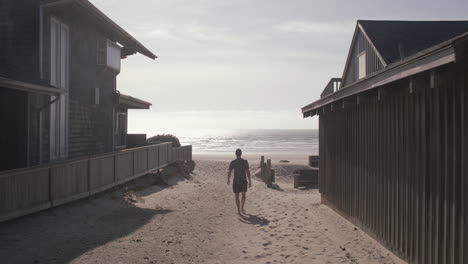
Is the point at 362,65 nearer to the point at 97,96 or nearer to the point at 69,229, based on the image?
the point at 97,96

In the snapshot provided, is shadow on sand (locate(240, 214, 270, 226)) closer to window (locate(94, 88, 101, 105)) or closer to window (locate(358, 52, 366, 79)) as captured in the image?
window (locate(94, 88, 101, 105))

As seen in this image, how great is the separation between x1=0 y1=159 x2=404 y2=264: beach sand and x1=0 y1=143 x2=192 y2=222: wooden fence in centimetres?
30

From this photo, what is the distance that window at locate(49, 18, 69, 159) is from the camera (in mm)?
14633

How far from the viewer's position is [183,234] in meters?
9.66

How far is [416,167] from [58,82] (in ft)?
39.9

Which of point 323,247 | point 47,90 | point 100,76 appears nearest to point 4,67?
point 47,90

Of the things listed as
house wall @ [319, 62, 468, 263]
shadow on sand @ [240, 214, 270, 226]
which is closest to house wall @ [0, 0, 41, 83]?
shadow on sand @ [240, 214, 270, 226]

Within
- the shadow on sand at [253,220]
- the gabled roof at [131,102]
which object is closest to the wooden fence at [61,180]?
the shadow on sand at [253,220]

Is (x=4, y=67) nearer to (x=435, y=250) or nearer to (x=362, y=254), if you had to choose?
(x=362, y=254)

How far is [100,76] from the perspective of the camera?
19688 mm

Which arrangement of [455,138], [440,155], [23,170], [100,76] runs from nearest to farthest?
[455,138], [440,155], [23,170], [100,76]

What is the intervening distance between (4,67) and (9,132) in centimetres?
198

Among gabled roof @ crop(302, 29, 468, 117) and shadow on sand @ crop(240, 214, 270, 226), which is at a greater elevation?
gabled roof @ crop(302, 29, 468, 117)

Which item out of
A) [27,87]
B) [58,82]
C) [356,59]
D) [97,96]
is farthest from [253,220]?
[356,59]
